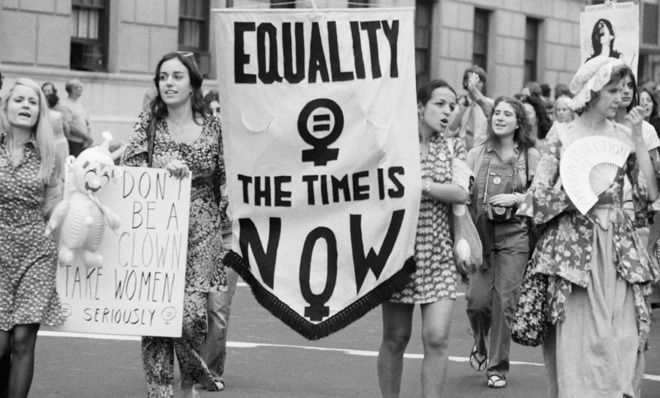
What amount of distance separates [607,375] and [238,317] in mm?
6075

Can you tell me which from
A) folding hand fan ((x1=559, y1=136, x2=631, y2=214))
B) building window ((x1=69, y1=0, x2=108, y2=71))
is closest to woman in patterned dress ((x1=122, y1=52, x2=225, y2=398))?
folding hand fan ((x1=559, y1=136, x2=631, y2=214))

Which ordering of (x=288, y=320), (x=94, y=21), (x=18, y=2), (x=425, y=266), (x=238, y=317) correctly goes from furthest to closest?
(x=94, y=21) < (x=18, y=2) < (x=238, y=317) < (x=425, y=266) < (x=288, y=320)

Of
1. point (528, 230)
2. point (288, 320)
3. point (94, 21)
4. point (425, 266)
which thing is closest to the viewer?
point (288, 320)

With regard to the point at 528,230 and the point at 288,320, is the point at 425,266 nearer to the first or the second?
the point at 288,320

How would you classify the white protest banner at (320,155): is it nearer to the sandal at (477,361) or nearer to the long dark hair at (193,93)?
the long dark hair at (193,93)

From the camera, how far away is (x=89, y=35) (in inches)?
990

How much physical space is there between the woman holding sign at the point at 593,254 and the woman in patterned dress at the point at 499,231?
7.82ft

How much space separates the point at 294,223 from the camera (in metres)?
7.40

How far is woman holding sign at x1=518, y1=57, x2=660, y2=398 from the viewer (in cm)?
759

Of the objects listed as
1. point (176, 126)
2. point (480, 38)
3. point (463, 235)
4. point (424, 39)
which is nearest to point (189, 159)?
point (176, 126)

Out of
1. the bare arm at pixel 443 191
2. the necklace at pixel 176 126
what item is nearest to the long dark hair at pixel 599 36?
the bare arm at pixel 443 191

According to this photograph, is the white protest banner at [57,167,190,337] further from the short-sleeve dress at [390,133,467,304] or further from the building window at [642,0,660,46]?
the building window at [642,0,660,46]

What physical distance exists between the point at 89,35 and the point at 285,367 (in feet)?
51.3

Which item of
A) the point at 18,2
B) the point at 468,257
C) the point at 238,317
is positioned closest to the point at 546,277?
the point at 468,257
